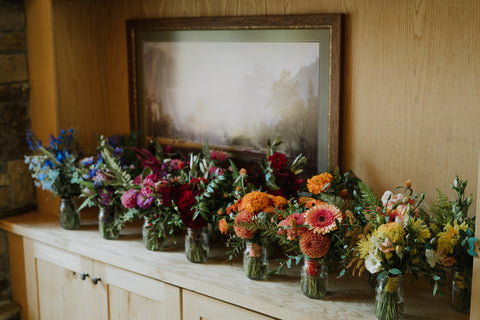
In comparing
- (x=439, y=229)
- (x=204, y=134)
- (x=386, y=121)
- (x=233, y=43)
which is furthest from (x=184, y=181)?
(x=439, y=229)

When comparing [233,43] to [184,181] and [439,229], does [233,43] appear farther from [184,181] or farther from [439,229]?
[439,229]

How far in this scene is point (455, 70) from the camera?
1.79 metres

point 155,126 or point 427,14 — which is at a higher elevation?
point 427,14

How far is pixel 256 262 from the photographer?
6.13 feet

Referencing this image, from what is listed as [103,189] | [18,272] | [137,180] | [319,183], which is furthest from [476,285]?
[18,272]

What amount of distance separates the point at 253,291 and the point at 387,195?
541mm

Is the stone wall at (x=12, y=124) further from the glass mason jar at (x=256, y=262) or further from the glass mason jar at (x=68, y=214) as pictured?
the glass mason jar at (x=256, y=262)

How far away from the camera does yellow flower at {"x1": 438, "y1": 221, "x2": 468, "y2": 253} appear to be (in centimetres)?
155

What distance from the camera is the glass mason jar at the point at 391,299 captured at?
5.22 feet

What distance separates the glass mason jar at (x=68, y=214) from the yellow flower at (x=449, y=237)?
61.3 inches

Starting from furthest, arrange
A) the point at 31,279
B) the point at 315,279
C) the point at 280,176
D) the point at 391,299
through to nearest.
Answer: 1. the point at 31,279
2. the point at 280,176
3. the point at 315,279
4. the point at 391,299

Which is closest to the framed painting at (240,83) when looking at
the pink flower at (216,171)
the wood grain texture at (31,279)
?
the pink flower at (216,171)

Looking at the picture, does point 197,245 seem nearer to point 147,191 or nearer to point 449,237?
point 147,191

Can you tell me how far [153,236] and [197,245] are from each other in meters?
0.22
